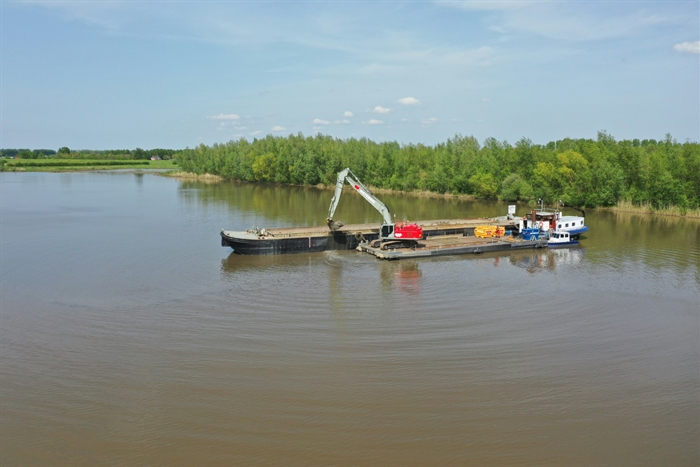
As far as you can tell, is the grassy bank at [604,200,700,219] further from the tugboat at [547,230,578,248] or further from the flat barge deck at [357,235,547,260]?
the flat barge deck at [357,235,547,260]

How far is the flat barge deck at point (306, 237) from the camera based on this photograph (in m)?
36.9

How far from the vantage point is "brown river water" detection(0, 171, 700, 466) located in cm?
1409

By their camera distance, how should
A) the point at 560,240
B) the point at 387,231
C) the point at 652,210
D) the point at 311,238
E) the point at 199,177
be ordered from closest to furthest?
the point at 311,238, the point at 387,231, the point at 560,240, the point at 652,210, the point at 199,177

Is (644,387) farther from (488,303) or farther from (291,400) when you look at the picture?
(291,400)

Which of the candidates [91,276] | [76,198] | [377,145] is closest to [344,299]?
[91,276]

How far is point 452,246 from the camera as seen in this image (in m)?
38.7

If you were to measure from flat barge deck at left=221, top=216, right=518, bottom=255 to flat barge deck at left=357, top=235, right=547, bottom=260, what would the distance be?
1060 mm

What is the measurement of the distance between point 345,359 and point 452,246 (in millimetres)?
21250

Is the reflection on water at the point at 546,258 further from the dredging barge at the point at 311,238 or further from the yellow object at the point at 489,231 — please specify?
the yellow object at the point at 489,231

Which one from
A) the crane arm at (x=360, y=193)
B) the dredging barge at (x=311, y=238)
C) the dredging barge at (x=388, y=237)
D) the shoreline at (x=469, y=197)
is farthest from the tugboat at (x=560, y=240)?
the shoreline at (x=469, y=197)

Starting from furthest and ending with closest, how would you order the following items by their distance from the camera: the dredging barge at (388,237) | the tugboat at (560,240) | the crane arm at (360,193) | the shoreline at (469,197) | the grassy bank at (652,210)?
the shoreline at (469,197), the grassy bank at (652,210), the tugboat at (560,240), the crane arm at (360,193), the dredging barge at (388,237)

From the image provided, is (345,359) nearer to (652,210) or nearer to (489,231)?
(489,231)

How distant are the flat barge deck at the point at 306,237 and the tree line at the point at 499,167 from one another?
29.9m

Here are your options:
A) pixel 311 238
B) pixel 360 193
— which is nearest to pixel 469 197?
pixel 360 193
